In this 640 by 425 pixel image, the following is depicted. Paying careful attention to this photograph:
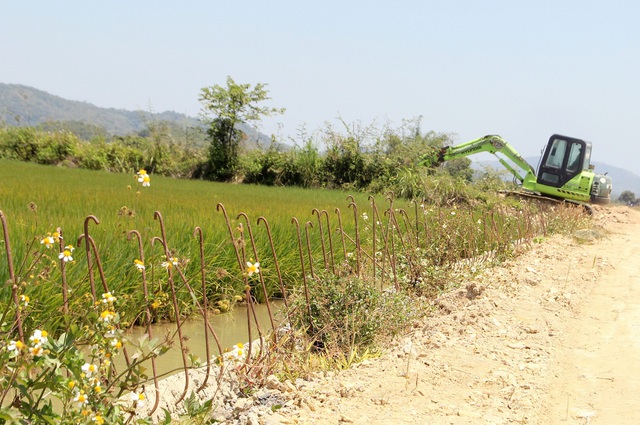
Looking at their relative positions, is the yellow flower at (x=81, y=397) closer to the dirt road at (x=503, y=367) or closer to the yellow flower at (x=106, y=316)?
the yellow flower at (x=106, y=316)

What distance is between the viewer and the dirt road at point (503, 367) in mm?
3504

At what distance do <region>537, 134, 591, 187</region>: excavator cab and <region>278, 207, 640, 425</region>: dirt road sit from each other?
35.2ft

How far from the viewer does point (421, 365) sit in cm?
417

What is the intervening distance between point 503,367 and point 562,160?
14.3 m

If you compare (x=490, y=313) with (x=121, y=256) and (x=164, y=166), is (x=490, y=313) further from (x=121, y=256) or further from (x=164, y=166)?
(x=164, y=166)

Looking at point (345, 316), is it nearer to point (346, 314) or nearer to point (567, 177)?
point (346, 314)

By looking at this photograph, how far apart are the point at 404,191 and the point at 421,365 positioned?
508 inches

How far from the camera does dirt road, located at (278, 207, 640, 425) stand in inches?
138

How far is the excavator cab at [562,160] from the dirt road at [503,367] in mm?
10736

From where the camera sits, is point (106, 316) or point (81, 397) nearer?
point (81, 397)

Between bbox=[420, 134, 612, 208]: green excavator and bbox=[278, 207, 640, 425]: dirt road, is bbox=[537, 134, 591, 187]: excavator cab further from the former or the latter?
bbox=[278, 207, 640, 425]: dirt road

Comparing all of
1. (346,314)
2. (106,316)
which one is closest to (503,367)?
(346,314)

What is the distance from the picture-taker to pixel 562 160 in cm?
1745

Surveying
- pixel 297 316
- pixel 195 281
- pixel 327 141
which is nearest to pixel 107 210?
pixel 195 281
